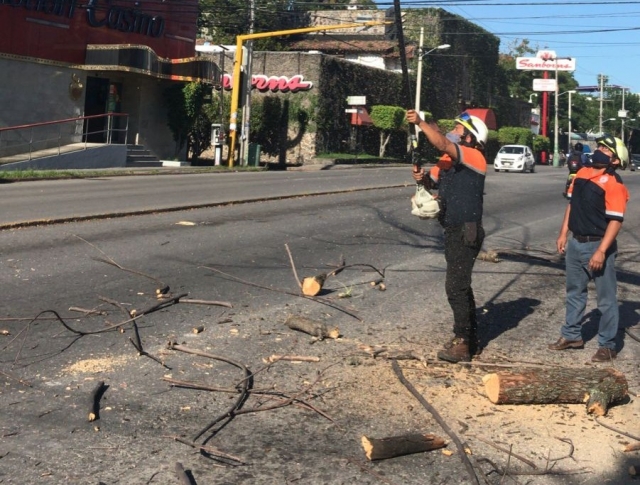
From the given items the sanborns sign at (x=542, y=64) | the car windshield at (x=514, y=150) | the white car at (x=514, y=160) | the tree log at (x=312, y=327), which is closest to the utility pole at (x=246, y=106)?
the white car at (x=514, y=160)

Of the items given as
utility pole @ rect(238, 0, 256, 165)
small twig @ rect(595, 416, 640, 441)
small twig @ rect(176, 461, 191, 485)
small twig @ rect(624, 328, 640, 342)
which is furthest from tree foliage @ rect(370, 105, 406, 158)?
small twig @ rect(176, 461, 191, 485)

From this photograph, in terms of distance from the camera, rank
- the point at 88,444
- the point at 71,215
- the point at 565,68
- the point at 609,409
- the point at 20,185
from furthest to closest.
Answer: the point at 565,68, the point at 20,185, the point at 71,215, the point at 609,409, the point at 88,444

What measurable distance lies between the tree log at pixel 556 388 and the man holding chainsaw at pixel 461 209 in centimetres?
86

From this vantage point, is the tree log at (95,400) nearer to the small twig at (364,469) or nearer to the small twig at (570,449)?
the small twig at (364,469)

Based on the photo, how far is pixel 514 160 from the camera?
151ft

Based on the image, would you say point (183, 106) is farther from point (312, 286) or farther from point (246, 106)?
point (312, 286)

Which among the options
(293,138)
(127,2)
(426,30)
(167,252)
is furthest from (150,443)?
(426,30)

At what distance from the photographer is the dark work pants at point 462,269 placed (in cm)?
647

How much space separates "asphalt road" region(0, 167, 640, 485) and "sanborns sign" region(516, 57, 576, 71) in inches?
2987

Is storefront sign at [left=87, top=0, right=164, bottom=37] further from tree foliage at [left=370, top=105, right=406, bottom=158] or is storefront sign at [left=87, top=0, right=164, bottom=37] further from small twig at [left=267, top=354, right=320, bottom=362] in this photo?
small twig at [left=267, top=354, right=320, bottom=362]

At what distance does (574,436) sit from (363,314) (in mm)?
3076

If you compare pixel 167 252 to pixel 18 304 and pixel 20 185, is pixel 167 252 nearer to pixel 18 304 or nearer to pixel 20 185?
pixel 18 304

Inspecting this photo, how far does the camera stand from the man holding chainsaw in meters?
6.41

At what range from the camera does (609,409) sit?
579cm
